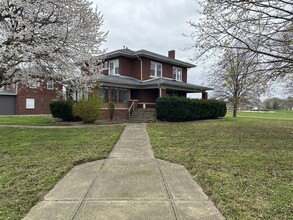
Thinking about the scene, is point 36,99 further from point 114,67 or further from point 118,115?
point 118,115

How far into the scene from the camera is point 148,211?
138 inches

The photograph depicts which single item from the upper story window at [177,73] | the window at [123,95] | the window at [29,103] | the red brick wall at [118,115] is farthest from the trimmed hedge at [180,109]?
the window at [29,103]

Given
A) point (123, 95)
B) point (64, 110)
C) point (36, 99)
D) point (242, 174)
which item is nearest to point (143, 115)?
point (123, 95)

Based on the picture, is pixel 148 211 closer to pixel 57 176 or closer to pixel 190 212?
pixel 190 212

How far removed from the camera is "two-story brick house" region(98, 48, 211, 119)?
2159 cm

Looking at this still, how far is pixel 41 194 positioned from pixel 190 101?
59.2 ft

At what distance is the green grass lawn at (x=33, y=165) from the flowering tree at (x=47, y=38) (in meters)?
3.82

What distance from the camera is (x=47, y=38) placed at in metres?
11.1

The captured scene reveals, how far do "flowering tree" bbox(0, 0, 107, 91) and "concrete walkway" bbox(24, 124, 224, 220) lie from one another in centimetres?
701

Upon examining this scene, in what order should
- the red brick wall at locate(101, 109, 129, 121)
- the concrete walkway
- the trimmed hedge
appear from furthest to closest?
the red brick wall at locate(101, 109, 129, 121), the trimmed hedge, the concrete walkway

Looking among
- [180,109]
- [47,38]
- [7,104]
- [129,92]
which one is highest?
[47,38]

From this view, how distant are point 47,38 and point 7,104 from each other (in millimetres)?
24204

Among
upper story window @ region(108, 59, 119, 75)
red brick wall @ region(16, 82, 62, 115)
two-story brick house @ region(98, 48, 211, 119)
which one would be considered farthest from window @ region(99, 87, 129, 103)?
red brick wall @ region(16, 82, 62, 115)

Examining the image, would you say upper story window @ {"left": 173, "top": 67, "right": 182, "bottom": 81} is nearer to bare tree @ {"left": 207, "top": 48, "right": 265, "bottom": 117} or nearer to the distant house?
the distant house
